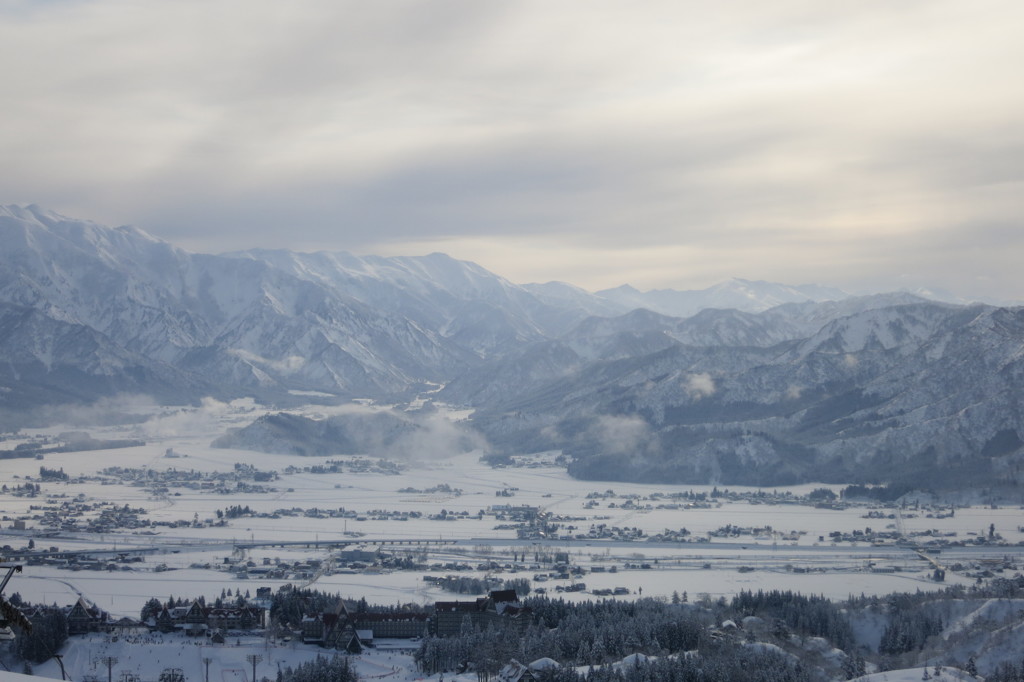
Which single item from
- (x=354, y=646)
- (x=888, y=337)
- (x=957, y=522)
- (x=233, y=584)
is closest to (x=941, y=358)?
(x=888, y=337)

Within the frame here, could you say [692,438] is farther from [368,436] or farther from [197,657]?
[197,657]

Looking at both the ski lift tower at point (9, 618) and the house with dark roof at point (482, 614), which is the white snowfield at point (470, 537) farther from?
the ski lift tower at point (9, 618)

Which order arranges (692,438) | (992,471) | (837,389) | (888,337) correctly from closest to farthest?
1. (992,471)
2. (692,438)
3. (837,389)
4. (888,337)

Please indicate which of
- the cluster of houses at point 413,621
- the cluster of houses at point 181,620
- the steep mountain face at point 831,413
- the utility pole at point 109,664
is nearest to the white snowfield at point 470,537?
the cluster of houses at point 181,620

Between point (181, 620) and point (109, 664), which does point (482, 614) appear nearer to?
point (181, 620)

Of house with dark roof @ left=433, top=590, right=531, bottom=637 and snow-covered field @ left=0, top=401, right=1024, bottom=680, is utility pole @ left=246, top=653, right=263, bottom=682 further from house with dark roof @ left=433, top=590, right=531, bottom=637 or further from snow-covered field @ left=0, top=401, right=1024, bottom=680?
house with dark roof @ left=433, top=590, right=531, bottom=637

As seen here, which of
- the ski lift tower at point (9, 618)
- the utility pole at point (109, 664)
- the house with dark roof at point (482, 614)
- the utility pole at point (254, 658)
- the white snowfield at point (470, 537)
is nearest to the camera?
the ski lift tower at point (9, 618)
